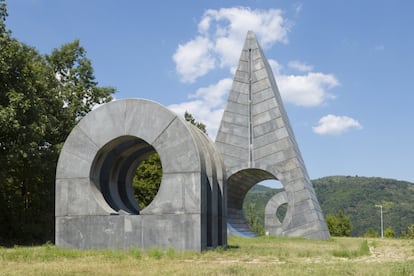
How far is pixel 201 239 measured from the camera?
17.7 m

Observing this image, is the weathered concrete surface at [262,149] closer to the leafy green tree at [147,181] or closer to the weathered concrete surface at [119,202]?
the leafy green tree at [147,181]

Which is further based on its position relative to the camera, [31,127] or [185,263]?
[31,127]

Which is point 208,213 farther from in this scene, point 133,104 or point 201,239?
point 133,104

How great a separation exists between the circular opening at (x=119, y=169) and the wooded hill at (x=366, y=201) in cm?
7243

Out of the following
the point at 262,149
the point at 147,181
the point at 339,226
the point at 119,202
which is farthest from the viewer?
the point at 339,226

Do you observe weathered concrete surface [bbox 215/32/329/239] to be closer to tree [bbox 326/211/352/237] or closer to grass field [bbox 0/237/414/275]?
grass field [bbox 0/237/414/275]

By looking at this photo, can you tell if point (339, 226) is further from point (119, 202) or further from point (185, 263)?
point (185, 263)

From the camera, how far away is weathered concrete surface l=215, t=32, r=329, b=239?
3512cm

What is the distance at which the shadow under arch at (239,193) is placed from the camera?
3756 cm

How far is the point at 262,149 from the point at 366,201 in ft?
304

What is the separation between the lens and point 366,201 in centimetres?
12256

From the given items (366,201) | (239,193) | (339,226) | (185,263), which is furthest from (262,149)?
(366,201)

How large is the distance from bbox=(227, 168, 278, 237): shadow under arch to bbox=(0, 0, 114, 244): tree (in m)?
11.0

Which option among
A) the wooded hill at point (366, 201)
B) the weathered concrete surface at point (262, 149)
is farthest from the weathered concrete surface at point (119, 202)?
the wooded hill at point (366, 201)
